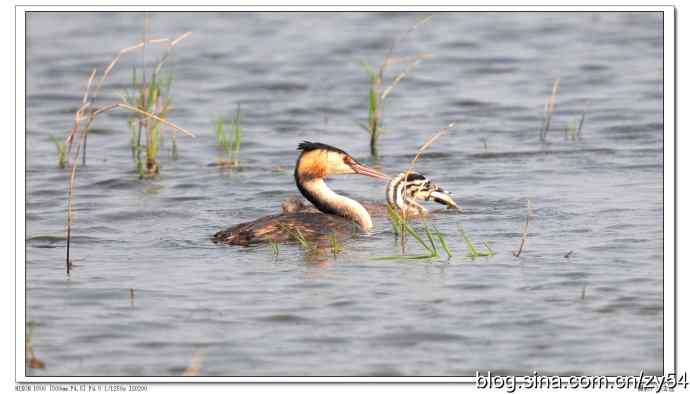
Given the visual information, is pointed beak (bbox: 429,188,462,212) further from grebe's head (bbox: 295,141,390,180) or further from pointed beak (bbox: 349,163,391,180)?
grebe's head (bbox: 295,141,390,180)

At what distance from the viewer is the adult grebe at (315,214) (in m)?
10.1

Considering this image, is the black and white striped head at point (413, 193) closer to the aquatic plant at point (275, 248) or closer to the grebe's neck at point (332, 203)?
the grebe's neck at point (332, 203)

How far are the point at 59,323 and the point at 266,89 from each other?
33.7ft

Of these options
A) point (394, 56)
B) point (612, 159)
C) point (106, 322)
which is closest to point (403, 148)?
point (612, 159)

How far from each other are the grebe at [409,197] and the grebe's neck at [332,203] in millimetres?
314

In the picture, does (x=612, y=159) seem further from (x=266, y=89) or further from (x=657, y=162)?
(x=266, y=89)

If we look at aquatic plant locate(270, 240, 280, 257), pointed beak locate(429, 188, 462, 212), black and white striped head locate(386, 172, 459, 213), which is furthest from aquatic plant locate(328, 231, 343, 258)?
pointed beak locate(429, 188, 462, 212)

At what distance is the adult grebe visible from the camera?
10105mm

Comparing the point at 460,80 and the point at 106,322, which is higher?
the point at 460,80

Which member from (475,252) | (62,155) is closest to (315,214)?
(475,252)

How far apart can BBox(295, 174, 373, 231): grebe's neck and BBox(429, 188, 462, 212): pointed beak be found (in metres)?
0.93

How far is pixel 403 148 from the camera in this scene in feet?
47.5

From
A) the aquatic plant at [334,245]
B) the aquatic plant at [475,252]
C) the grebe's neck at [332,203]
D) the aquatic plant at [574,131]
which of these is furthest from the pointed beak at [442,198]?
the aquatic plant at [574,131]

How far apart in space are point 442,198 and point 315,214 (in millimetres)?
1455
